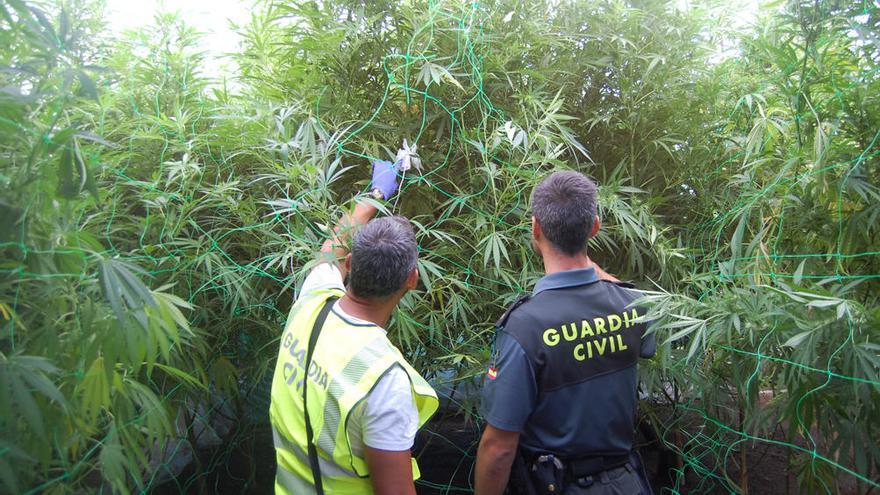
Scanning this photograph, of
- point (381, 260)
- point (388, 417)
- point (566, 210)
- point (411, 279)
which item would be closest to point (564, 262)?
point (566, 210)

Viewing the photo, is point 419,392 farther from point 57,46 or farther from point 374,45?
point 374,45

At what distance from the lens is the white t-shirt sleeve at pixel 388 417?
130cm

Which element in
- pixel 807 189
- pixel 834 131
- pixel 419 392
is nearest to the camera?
pixel 419 392

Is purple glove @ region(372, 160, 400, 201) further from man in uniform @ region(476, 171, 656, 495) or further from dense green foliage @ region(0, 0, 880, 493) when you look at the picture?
man in uniform @ region(476, 171, 656, 495)

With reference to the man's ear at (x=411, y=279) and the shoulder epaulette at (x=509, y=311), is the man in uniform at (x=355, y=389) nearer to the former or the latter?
the man's ear at (x=411, y=279)

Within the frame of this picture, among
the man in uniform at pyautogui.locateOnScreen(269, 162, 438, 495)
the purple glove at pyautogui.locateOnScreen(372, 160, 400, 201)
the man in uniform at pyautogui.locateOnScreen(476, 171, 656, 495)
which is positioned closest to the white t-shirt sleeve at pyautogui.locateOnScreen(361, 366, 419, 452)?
the man in uniform at pyautogui.locateOnScreen(269, 162, 438, 495)

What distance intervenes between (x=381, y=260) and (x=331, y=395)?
32cm

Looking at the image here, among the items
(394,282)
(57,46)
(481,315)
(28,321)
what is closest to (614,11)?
(481,315)

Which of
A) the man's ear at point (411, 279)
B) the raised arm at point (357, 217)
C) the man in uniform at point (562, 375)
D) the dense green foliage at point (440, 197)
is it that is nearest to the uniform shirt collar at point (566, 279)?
the man in uniform at point (562, 375)

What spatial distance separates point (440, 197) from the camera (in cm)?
221

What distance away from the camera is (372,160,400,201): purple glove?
197 centimetres

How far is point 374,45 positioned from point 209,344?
3.87 ft

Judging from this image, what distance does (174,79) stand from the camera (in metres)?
2.17

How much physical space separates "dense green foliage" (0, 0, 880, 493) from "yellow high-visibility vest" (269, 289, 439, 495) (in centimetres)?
31
